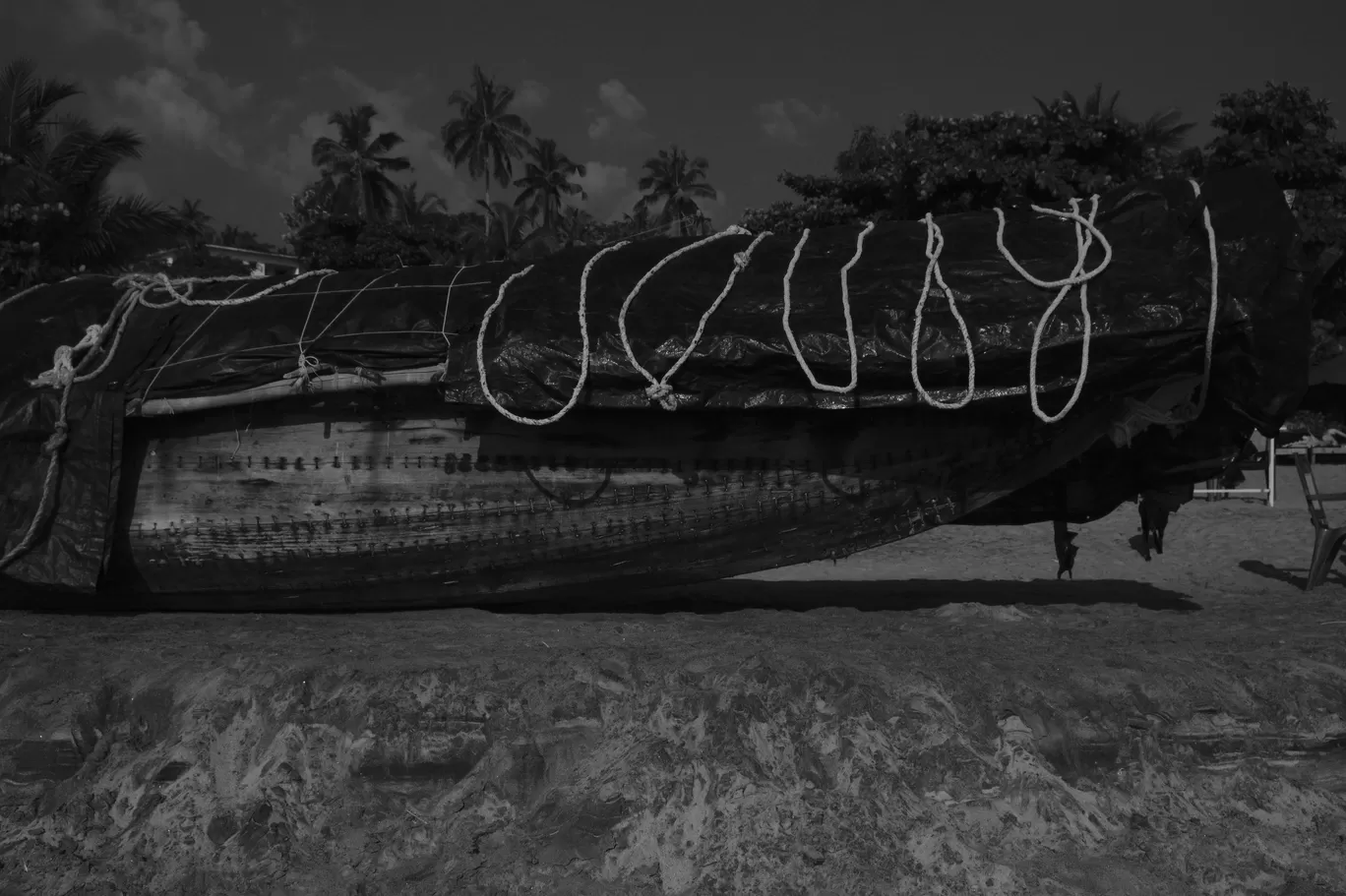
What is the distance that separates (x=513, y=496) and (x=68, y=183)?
536 inches

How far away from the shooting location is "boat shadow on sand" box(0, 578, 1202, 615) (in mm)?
4797

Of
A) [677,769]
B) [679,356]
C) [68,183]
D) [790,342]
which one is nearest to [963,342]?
[790,342]

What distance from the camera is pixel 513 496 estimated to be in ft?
14.6

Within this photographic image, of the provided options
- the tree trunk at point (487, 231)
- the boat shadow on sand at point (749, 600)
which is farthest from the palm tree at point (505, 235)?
the boat shadow on sand at point (749, 600)

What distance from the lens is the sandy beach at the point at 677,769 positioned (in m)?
2.81

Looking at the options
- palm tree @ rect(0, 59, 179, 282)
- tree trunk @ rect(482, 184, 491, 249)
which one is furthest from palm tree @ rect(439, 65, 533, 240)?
palm tree @ rect(0, 59, 179, 282)

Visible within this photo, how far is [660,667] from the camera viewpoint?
131 inches

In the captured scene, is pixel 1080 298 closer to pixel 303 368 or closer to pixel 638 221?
pixel 303 368

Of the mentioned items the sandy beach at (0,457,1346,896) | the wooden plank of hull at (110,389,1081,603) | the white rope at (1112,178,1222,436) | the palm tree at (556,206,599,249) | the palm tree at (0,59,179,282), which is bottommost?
the sandy beach at (0,457,1346,896)

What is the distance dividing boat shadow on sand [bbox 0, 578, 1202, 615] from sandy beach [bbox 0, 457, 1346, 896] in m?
1.04

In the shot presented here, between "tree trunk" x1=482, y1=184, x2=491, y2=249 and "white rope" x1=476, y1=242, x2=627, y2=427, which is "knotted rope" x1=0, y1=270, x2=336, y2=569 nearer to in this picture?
"white rope" x1=476, y1=242, x2=627, y2=427

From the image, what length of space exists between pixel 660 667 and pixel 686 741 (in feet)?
1.10

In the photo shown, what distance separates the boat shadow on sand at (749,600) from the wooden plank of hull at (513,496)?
0.18 m

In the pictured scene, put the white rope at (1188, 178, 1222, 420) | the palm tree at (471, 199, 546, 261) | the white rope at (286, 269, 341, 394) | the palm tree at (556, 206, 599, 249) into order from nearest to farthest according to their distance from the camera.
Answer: the white rope at (1188, 178, 1222, 420) → the white rope at (286, 269, 341, 394) → the palm tree at (471, 199, 546, 261) → the palm tree at (556, 206, 599, 249)
